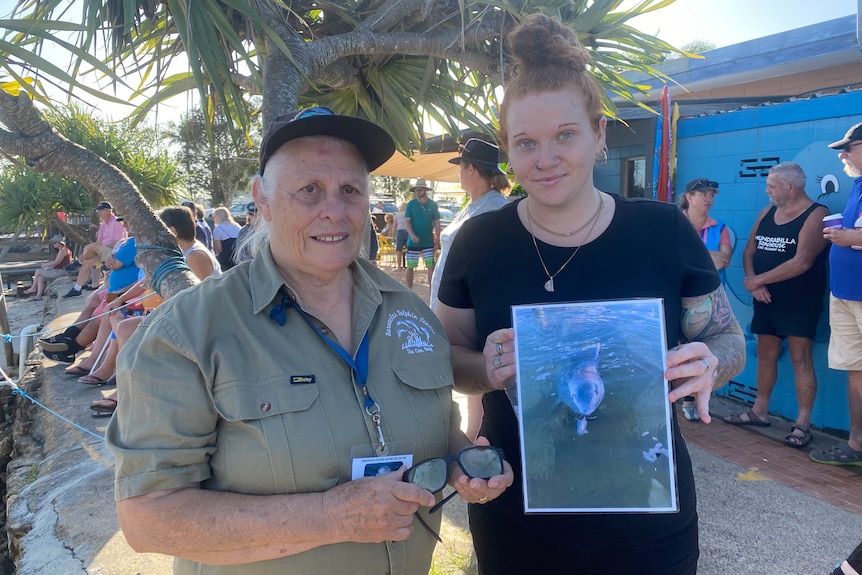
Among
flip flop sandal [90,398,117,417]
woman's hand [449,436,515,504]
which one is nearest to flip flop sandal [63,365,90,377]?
flip flop sandal [90,398,117,417]

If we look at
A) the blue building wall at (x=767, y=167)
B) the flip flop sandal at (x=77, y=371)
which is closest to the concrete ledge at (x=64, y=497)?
the flip flop sandal at (x=77, y=371)

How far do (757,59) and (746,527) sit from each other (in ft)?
30.3

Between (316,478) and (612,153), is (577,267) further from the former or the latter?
(612,153)

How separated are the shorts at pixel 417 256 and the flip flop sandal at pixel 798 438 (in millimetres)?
7545

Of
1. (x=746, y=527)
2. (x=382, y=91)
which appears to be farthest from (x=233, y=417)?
(x=746, y=527)

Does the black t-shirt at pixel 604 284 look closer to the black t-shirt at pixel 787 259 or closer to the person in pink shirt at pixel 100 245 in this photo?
the black t-shirt at pixel 787 259

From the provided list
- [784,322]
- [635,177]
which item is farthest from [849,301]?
[635,177]

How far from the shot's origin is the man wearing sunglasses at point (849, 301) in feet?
Result: 13.1

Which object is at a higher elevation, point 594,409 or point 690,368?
point 690,368

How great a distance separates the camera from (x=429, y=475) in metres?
1.34

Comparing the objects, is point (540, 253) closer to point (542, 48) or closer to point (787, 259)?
point (542, 48)

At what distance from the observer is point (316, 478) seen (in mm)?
1345

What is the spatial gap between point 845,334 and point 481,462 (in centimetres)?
407

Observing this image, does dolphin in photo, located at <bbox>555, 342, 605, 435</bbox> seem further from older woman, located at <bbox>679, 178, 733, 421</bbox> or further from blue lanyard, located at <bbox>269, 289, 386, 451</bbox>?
older woman, located at <bbox>679, 178, 733, 421</bbox>
